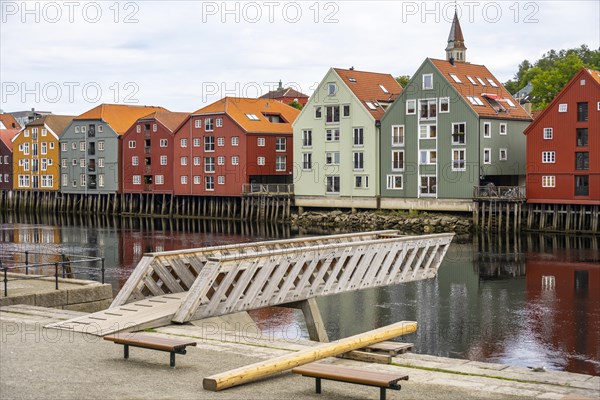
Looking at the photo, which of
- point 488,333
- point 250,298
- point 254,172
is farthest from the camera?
point 254,172

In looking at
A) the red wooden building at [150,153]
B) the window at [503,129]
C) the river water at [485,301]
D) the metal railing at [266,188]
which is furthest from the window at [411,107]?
Answer: the red wooden building at [150,153]

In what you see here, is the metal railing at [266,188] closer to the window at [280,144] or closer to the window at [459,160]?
the window at [280,144]

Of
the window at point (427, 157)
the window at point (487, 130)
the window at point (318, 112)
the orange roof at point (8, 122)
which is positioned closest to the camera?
the window at point (487, 130)

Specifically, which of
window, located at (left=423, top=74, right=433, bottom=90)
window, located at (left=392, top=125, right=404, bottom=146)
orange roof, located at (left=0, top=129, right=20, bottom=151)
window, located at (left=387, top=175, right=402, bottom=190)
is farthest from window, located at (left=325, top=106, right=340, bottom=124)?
orange roof, located at (left=0, top=129, right=20, bottom=151)

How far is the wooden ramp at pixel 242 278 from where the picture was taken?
16.8 m

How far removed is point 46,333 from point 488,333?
14.0 meters

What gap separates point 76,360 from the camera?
1355 centimetres

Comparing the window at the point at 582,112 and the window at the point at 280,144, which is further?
the window at the point at 280,144

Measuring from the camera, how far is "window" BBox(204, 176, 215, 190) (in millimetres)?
81750

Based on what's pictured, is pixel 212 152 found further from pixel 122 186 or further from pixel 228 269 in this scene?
pixel 228 269

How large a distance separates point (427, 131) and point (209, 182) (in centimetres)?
2375

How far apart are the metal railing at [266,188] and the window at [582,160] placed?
25.1 meters

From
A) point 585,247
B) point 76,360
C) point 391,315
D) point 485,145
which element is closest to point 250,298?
point 76,360

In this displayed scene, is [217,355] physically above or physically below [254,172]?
below
